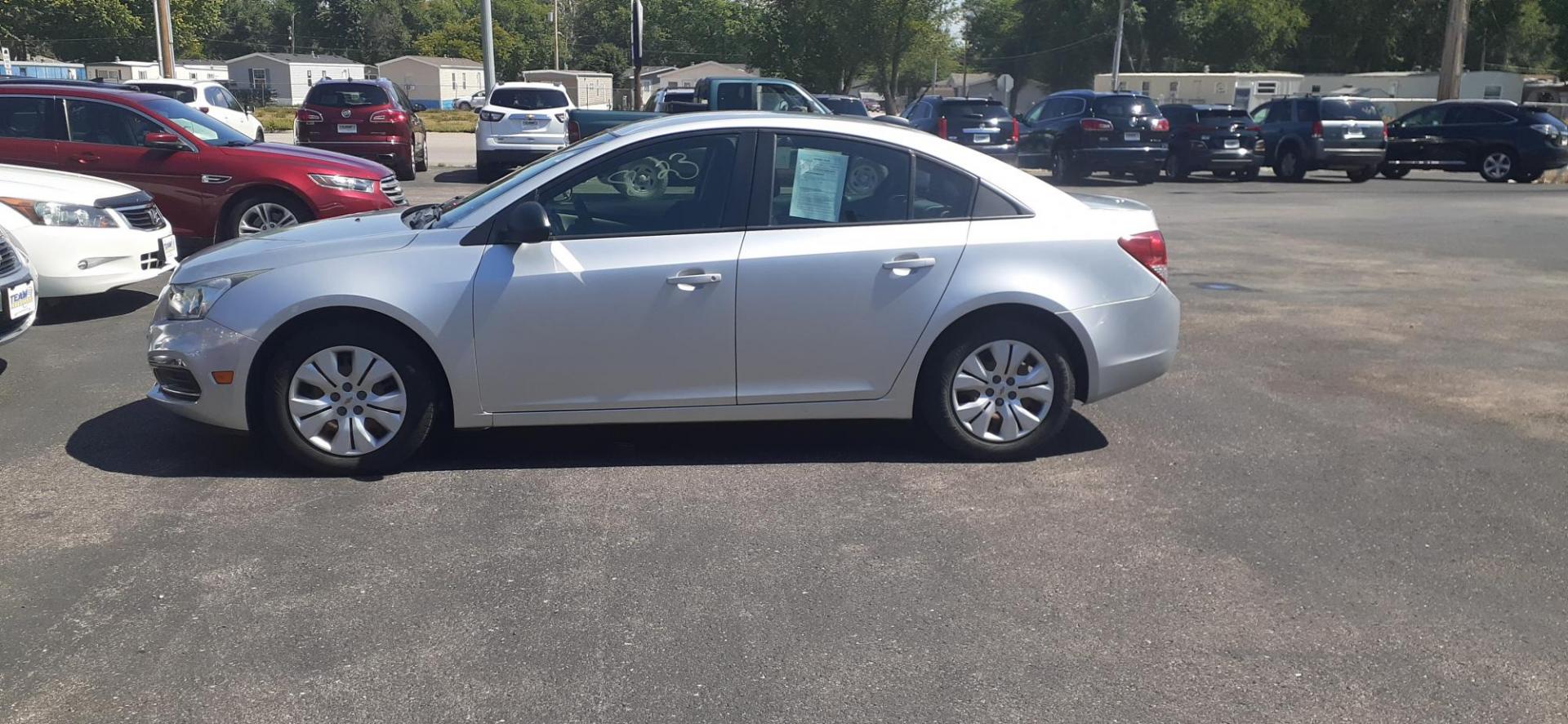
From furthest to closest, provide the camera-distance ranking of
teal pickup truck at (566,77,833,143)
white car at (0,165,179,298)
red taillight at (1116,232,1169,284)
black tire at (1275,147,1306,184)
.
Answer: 1. black tire at (1275,147,1306,184)
2. teal pickup truck at (566,77,833,143)
3. white car at (0,165,179,298)
4. red taillight at (1116,232,1169,284)

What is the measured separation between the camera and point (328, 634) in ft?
13.5

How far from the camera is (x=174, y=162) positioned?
11328mm

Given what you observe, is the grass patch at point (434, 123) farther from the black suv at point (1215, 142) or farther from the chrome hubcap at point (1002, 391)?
the chrome hubcap at point (1002, 391)

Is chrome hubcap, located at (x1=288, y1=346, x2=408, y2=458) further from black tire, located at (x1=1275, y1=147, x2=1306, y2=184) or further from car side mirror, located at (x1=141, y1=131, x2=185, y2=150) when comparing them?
black tire, located at (x1=1275, y1=147, x2=1306, y2=184)

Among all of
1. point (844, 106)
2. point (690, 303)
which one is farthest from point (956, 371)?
point (844, 106)

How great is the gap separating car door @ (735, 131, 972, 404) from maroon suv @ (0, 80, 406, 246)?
6862mm

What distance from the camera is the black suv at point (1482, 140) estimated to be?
25047 mm

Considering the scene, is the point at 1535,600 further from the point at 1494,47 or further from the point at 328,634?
the point at 1494,47

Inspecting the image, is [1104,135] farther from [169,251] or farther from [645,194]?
[645,194]

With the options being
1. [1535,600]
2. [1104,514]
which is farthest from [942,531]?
[1535,600]

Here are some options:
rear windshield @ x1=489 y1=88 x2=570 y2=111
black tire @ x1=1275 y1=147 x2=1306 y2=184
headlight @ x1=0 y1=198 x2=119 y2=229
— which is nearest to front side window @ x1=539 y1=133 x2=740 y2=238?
headlight @ x1=0 y1=198 x2=119 y2=229

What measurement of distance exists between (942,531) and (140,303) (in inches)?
303

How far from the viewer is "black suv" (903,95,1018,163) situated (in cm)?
2361

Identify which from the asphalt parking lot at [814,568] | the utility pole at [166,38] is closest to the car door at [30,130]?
the asphalt parking lot at [814,568]
